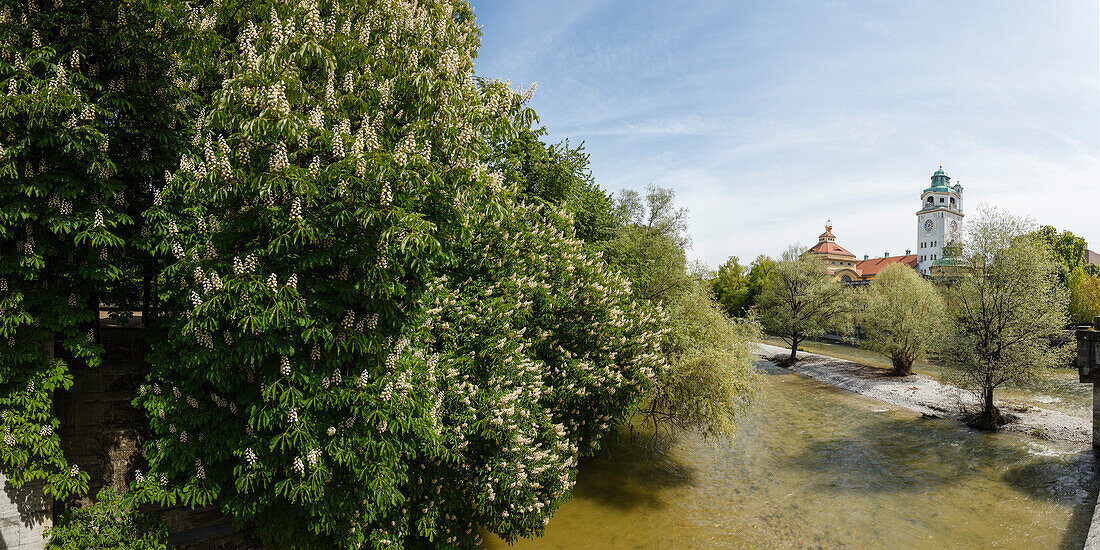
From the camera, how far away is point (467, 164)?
25.3ft

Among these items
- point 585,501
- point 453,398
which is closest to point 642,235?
point 585,501

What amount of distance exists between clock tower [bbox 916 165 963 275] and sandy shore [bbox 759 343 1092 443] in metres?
80.3

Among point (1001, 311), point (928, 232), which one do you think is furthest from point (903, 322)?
point (928, 232)

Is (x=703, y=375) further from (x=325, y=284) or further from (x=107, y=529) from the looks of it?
(x=107, y=529)

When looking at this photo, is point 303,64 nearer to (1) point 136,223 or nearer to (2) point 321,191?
(2) point 321,191

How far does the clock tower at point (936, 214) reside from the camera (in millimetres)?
103625

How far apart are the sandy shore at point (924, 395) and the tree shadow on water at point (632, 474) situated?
17.4 metres

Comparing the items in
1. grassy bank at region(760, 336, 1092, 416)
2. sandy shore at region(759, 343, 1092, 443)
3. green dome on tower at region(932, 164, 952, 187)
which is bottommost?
sandy shore at region(759, 343, 1092, 443)

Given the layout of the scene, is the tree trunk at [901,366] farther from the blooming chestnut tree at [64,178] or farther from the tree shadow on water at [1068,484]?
the blooming chestnut tree at [64,178]

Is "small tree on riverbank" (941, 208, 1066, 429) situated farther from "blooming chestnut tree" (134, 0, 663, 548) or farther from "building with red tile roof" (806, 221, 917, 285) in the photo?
"building with red tile roof" (806, 221, 917, 285)

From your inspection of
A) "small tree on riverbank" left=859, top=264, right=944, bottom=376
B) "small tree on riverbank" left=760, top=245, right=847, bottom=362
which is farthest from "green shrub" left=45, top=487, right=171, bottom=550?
"small tree on riverbank" left=760, top=245, right=847, bottom=362

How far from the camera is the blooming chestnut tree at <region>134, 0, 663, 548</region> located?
680 centimetres

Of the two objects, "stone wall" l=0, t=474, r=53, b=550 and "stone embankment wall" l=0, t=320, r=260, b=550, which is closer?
"stone wall" l=0, t=474, r=53, b=550

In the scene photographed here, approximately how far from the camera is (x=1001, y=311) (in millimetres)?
23516
